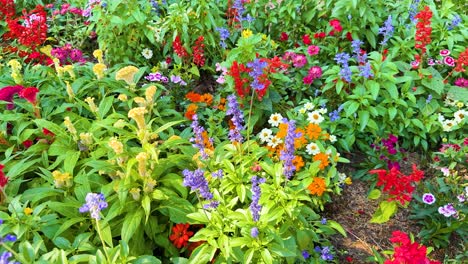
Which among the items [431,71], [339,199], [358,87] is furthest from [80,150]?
[431,71]

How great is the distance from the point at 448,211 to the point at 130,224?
7.32ft

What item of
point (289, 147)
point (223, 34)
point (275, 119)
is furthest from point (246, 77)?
point (289, 147)

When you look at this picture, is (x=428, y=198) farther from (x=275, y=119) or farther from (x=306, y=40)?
(x=306, y=40)

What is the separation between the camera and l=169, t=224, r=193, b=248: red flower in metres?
2.84

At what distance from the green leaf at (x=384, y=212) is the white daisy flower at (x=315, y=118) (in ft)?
2.72

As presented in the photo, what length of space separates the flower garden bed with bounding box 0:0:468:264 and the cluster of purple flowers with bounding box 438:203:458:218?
1cm

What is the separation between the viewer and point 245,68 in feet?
12.7

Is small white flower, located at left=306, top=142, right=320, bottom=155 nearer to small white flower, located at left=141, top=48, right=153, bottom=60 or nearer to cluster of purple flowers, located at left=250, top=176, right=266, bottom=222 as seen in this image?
cluster of purple flowers, located at left=250, top=176, right=266, bottom=222

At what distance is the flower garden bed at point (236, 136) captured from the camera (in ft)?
8.81

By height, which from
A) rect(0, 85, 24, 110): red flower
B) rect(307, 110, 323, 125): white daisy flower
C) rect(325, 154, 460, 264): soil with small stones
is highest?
rect(0, 85, 24, 110): red flower

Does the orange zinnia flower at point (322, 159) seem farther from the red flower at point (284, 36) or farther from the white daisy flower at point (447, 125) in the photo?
the red flower at point (284, 36)

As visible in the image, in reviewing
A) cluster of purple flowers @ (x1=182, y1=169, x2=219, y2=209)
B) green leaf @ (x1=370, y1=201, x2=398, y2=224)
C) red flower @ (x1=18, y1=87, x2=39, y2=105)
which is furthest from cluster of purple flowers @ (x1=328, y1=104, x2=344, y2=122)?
red flower @ (x1=18, y1=87, x2=39, y2=105)

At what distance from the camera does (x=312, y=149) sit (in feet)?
11.9

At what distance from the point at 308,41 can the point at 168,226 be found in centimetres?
247
